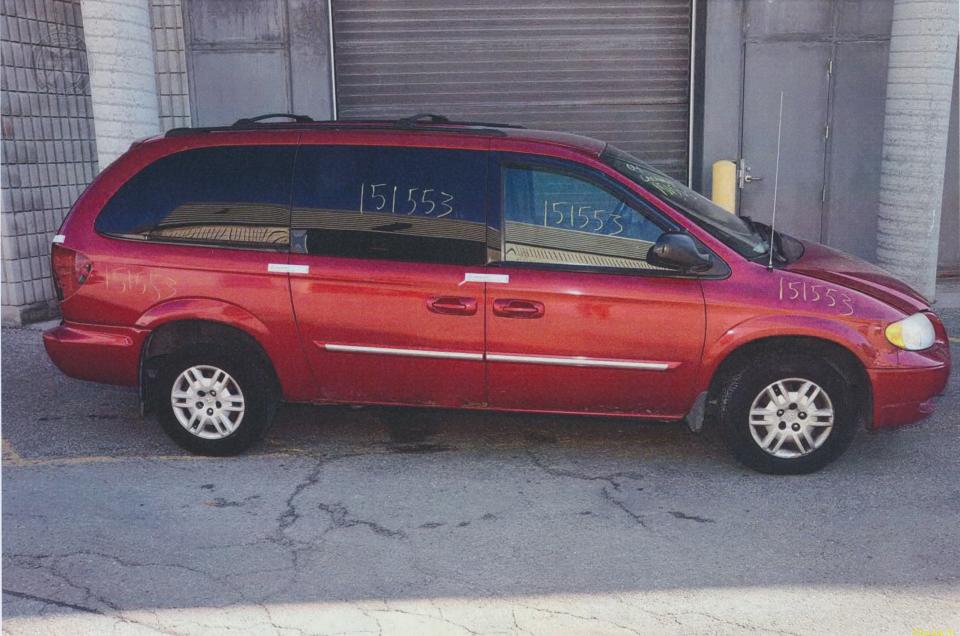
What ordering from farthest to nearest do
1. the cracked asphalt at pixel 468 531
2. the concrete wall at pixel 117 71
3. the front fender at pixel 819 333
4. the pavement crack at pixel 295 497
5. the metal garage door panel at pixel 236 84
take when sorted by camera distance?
1. the metal garage door panel at pixel 236 84
2. the concrete wall at pixel 117 71
3. the front fender at pixel 819 333
4. the pavement crack at pixel 295 497
5. the cracked asphalt at pixel 468 531

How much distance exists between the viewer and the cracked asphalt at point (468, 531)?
13.4 ft

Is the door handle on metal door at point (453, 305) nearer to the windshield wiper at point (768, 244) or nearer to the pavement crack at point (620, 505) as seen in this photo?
the pavement crack at point (620, 505)

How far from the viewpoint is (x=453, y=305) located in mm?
5516

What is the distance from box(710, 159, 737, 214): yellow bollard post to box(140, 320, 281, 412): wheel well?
5.90m

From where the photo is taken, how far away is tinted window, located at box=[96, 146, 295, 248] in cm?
572

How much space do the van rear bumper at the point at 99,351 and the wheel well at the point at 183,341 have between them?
61mm

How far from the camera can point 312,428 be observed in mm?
6418

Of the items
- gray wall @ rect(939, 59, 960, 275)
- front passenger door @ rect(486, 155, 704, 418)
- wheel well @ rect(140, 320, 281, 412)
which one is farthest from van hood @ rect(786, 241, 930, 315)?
gray wall @ rect(939, 59, 960, 275)

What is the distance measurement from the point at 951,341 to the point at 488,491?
498cm

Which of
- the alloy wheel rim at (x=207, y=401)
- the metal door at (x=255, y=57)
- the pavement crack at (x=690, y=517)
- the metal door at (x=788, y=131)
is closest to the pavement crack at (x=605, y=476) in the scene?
the pavement crack at (x=690, y=517)

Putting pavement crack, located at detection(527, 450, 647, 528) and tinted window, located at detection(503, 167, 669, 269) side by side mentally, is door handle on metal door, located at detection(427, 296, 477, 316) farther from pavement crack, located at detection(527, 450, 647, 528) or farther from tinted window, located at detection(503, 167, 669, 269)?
pavement crack, located at detection(527, 450, 647, 528)

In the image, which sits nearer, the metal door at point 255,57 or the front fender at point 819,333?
the front fender at point 819,333

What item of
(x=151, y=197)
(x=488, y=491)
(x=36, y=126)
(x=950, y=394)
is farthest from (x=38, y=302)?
(x=950, y=394)

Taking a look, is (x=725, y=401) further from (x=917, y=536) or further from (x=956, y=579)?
(x=956, y=579)
